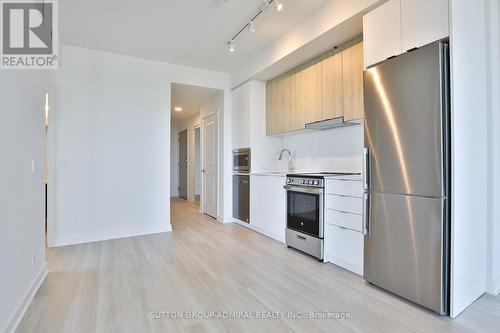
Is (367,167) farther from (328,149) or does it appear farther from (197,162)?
(197,162)

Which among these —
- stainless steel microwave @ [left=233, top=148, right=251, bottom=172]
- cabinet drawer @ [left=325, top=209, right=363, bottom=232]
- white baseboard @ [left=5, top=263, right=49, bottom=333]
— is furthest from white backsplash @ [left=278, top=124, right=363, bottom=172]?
white baseboard @ [left=5, top=263, right=49, bottom=333]

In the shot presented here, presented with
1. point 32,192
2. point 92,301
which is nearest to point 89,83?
point 32,192

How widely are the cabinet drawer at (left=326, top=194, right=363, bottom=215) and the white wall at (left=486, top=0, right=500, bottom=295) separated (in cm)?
102

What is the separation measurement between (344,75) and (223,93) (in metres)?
2.55

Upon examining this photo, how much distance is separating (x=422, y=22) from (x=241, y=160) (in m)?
3.18

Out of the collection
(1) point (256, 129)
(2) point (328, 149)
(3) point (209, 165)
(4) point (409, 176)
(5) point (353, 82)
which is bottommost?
(4) point (409, 176)

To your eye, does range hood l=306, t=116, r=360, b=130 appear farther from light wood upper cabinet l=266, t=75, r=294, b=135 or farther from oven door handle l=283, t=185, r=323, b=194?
oven door handle l=283, t=185, r=323, b=194

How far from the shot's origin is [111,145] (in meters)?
3.93

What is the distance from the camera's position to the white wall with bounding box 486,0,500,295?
2207 mm

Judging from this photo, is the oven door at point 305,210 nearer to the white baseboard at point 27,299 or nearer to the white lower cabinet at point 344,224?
the white lower cabinet at point 344,224

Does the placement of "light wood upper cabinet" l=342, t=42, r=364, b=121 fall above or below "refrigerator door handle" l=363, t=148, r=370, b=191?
above

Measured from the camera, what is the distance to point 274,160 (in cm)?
465

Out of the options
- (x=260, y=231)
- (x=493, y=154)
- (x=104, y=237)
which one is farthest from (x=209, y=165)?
(x=493, y=154)

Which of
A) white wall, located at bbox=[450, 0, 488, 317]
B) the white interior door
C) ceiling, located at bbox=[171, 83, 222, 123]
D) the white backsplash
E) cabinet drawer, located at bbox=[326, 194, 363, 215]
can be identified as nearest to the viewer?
white wall, located at bbox=[450, 0, 488, 317]
